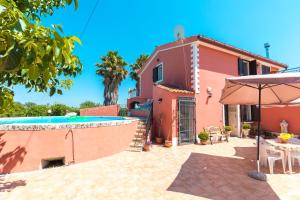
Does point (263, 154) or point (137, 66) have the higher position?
point (137, 66)

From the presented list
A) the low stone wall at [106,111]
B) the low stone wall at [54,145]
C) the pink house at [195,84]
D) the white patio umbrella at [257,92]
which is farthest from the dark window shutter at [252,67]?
the low stone wall at [106,111]

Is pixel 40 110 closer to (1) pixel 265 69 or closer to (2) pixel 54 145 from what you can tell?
(2) pixel 54 145

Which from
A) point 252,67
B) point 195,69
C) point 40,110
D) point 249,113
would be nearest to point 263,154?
point 195,69

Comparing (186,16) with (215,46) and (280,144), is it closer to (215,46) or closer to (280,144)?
(215,46)

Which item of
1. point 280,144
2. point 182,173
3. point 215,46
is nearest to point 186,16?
point 215,46

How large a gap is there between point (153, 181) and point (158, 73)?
37.3 ft

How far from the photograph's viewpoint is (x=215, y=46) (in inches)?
497

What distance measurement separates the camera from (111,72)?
28266 millimetres

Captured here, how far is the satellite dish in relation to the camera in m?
12.3

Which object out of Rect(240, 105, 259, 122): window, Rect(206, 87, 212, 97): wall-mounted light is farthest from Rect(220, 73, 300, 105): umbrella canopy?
Rect(240, 105, 259, 122): window

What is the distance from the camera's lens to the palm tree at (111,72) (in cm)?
2823

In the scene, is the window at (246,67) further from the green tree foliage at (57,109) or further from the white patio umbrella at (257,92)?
the green tree foliage at (57,109)

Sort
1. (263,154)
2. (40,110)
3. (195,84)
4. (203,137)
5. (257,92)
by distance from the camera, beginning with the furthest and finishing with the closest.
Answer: (40,110), (195,84), (203,137), (257,92), (263,154)

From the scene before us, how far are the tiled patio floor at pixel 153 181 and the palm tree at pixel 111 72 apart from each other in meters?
22.0
